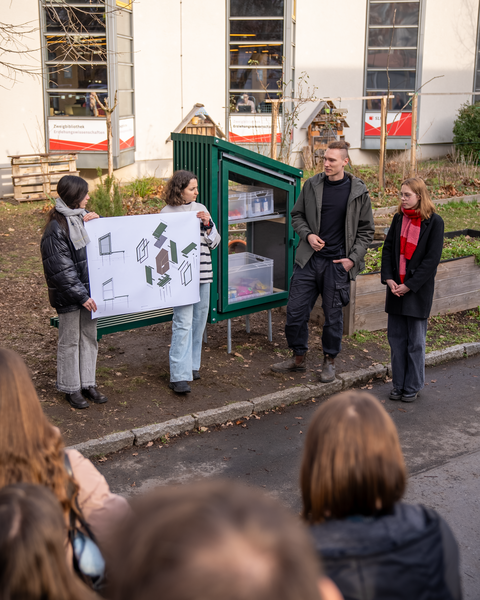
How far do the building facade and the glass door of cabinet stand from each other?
573 cm

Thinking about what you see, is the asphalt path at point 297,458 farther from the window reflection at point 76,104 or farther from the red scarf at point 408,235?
the window reflection at point 76,104

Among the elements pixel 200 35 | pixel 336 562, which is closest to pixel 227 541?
pixel 336 562

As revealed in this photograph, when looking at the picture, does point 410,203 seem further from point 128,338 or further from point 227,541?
point 227,541

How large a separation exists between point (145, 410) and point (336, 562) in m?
4.18

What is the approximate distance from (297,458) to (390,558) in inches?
138

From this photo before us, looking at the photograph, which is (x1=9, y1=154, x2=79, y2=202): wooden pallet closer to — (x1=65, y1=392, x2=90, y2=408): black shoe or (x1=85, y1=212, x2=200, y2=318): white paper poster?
(x1=85, y1=212, x2=200, y2=318): white paper poster

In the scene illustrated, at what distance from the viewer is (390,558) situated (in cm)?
175

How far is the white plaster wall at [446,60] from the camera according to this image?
20.5m

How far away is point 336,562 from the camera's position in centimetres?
175

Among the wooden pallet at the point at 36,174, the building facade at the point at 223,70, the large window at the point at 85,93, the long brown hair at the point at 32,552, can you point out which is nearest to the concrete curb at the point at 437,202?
the building facade at the point at 223,70

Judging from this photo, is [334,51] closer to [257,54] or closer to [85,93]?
[257,54]

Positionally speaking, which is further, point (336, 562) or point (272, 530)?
point (336, 562)

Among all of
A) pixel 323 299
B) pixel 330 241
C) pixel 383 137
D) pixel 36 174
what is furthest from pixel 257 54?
pixel 323 299

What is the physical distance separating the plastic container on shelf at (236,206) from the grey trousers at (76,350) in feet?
6.59
